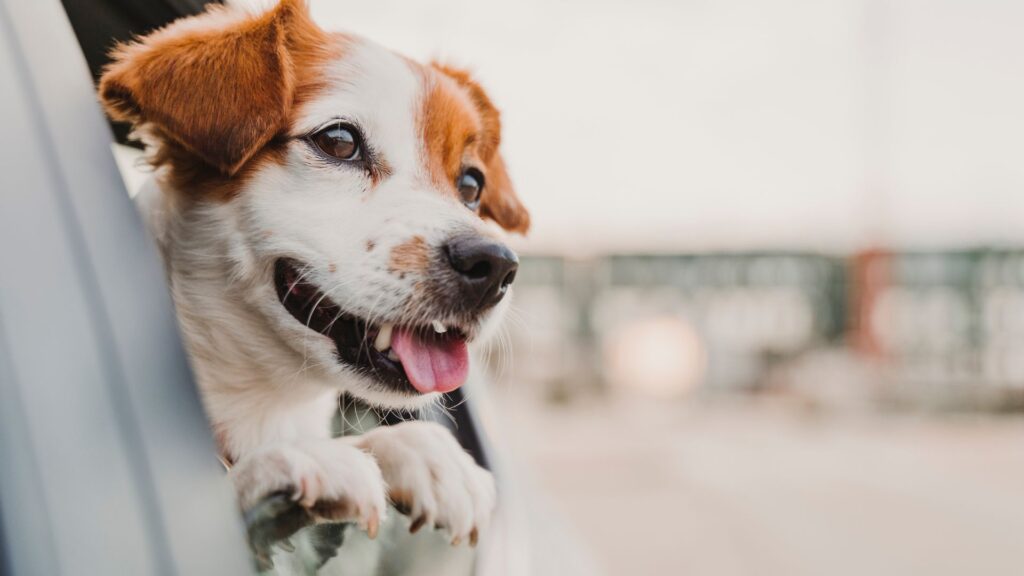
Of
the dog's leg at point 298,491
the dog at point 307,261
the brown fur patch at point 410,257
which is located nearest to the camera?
the dog's leg at point 298,491

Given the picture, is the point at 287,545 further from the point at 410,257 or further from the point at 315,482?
the point at 410,257

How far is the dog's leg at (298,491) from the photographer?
94cm

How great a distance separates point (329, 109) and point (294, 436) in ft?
1.55

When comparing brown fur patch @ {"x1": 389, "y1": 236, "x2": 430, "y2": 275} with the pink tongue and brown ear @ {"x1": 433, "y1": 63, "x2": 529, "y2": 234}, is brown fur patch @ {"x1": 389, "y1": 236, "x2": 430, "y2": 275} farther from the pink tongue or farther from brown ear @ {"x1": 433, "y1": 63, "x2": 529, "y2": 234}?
brown ear @ {"x1": 433, "y1": 63, "x2": 529, "y2": 234}

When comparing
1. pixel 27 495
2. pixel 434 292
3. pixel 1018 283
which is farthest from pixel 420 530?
pixel 1018 283

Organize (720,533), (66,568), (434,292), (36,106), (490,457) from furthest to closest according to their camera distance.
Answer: (720,533), (490,457), (434,292), (36,106), (66,568)

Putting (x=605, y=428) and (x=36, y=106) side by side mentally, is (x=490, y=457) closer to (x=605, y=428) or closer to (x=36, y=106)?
(x=36, y=106)

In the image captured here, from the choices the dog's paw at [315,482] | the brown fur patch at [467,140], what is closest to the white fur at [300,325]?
the dog's paw at [315,482]

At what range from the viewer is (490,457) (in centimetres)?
143

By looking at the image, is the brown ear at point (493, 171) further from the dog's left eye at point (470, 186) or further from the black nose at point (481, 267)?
the black nose at point (481, 267)

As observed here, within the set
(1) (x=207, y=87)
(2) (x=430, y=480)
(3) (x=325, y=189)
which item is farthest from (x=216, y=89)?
(2) (x=430, y=480)

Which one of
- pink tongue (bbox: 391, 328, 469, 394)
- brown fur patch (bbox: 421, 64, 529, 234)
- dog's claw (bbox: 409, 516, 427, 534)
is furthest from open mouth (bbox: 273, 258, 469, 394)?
brown fur patch (bbox: 421, 64, 529, 234)

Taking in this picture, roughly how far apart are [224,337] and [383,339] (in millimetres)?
192

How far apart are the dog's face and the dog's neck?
0.02m
